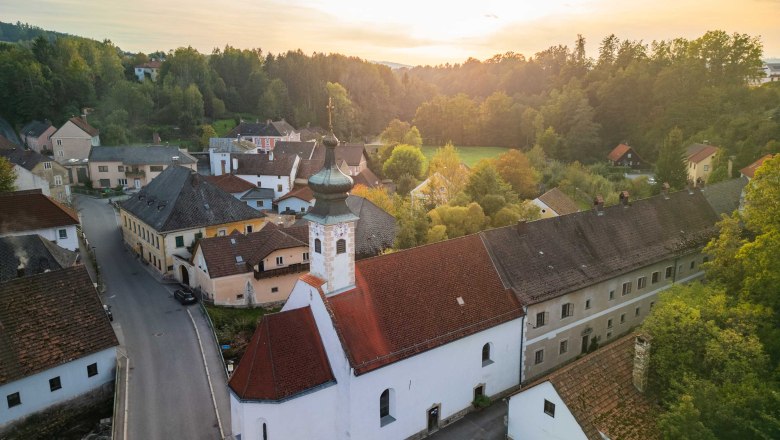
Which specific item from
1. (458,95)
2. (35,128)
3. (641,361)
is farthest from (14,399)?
(458,95)

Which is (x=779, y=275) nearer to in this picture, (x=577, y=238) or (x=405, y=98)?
(x=577, y=238)

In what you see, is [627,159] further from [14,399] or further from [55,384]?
[14,399]

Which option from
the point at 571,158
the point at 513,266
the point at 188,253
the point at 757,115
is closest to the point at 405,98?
the point at 571,158

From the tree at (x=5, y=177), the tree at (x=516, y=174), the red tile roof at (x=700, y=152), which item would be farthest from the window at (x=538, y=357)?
the red tile roof at (x=700, y=152)

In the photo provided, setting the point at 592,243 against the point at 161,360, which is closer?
the point at 161,360

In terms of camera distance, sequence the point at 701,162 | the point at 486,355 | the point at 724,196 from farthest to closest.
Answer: the point at 701,162 → the point at 724,196 → the point at 486,355

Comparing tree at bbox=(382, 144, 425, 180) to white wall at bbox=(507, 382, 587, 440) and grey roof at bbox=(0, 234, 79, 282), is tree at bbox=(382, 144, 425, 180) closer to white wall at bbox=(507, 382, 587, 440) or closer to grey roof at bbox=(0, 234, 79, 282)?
grey roof at bbox=(0, 234, 79, 282)
